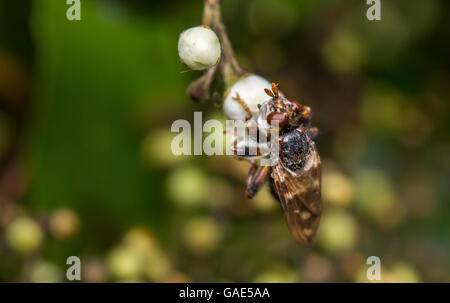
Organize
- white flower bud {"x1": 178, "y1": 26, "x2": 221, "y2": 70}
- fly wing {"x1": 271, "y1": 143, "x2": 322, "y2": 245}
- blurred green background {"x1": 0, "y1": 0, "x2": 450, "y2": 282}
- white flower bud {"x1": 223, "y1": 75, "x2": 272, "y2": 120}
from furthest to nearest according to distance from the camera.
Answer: blurred green background {"x1": 0, "y1": 0, "x2": 450, "y2": 282}
fly wing {"x1": 271, "y1": 143, "x2": 322, "y2": 245}
white flower bud {"x1": 223, "y1": 75, "x2": 272, "y2": 120}
white flower bud {"x1": 178, "y1": 26, "x2": 221, "y2": 70}

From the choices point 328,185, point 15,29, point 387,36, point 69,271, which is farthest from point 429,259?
point 15,29

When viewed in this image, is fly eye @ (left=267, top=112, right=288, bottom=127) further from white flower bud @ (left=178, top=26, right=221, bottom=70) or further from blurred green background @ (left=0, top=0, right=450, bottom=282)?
blurred green background @ (left=0, top=0, right=450, bottom=282)

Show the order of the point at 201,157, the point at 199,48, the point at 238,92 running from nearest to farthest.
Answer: the point at 199,48
the point at 238,92
the point at 201,157

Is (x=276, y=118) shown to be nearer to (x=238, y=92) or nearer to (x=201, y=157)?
(x=238, y=92)

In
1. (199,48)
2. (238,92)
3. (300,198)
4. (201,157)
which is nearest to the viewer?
(199,48)

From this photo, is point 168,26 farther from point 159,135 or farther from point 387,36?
point 387,36

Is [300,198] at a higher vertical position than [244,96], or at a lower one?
lower

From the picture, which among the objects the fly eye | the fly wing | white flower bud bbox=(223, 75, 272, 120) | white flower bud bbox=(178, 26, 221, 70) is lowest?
the fly wing

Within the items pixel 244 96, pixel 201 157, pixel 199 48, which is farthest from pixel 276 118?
pixel 201 157

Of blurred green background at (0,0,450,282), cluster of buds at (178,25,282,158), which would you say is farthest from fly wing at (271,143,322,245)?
blurred green background at (0,0,450,282)
